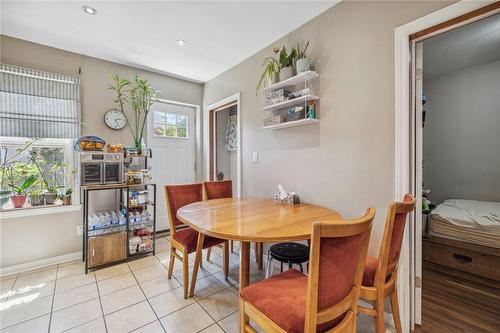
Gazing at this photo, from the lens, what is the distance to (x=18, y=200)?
2.37m

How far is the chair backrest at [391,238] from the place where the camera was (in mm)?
1104

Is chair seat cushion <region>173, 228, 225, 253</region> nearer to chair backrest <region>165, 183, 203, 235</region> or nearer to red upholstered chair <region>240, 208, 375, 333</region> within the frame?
chair backrest <region>165, 183, 203, 235</region>

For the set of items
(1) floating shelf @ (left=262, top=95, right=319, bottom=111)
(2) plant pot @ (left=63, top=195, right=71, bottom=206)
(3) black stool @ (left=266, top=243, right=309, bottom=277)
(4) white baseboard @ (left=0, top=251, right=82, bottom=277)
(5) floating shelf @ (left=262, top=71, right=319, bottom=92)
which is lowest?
(4) white baseboard @ (left=0, top=251, right=82, bottom=277)

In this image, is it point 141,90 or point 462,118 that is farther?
point 462,118

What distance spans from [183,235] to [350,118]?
1857 millimetres

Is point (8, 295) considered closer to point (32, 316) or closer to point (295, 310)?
point (32, 316)

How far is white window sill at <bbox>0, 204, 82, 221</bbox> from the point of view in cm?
231

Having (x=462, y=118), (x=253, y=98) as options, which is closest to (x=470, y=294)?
(x=462, y=118)

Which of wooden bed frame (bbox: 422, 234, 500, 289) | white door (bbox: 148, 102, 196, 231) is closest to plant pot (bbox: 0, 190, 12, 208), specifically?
white door (bbox: 148, 102, 196, 231)

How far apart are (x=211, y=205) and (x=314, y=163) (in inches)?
42.2

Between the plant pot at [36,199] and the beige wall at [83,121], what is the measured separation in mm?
160

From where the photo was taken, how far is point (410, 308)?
5.14ft

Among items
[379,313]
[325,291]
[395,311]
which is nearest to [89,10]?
[325,291]

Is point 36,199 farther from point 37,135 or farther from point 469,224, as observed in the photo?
point 469,224
